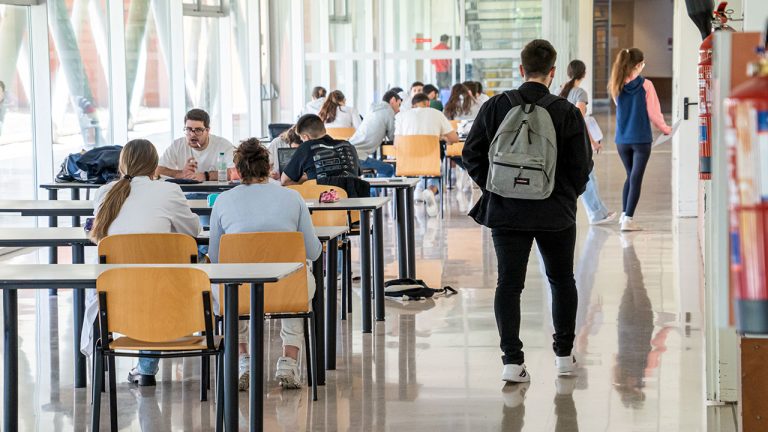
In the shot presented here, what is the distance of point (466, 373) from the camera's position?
16.7 feet

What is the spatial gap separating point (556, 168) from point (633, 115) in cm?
491

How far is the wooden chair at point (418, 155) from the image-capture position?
36.0ft

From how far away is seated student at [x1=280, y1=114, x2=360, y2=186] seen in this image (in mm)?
7184

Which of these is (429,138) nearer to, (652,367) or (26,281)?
(652,367)

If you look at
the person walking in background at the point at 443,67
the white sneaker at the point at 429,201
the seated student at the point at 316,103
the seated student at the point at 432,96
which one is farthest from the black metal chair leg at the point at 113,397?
the person walking in background at the point at 443,67

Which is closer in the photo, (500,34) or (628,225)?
(628,225)

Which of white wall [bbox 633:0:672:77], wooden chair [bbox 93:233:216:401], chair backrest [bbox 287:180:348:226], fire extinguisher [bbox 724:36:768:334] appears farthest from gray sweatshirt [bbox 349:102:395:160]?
white wall [bbox 633:0:672:77]

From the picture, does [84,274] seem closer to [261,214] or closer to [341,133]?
[261,214]

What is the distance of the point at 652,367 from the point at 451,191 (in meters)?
8.61

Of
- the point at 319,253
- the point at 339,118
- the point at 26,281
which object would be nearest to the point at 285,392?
the point at 319,253

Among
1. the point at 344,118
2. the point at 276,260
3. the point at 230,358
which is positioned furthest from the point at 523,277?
the point at 344,118

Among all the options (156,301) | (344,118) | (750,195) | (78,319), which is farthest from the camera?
(344,118)

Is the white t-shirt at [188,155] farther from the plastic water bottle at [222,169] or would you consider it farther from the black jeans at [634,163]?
the black jeans at [634,163]

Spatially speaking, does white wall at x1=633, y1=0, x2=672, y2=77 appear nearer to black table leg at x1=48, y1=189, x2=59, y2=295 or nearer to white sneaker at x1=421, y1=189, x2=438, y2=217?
white sneaker at x1=421, y1=189, x2=438, y2=217
